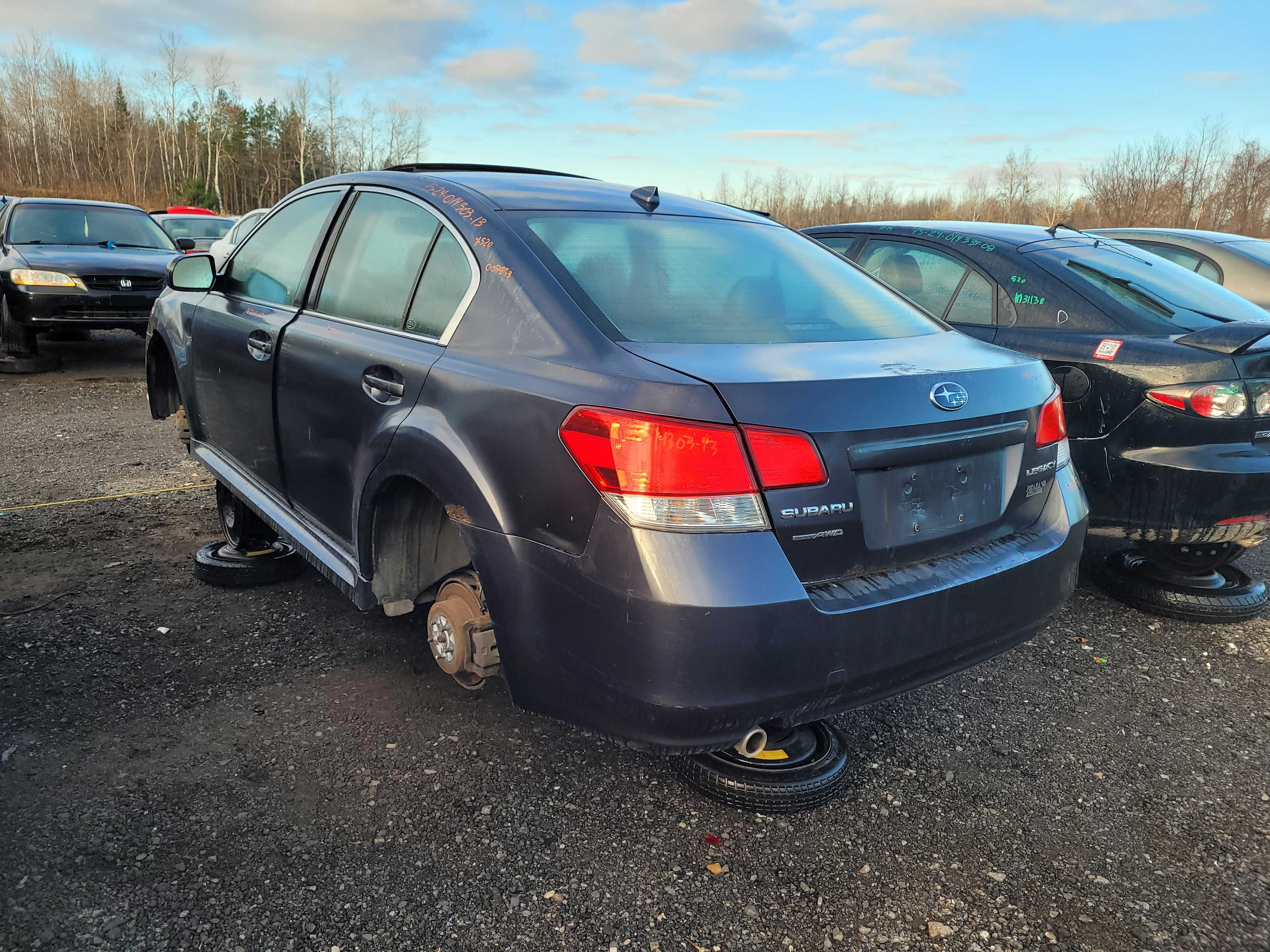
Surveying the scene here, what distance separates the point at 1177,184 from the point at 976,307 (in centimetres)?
4092

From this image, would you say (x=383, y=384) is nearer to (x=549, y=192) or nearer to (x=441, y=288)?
(x=441, y=288)

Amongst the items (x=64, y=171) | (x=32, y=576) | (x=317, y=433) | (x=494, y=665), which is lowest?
(x=32, y=576)

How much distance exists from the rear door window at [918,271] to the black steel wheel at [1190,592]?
1.33 meters

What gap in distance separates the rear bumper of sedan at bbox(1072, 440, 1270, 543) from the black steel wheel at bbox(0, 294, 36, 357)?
9798 mm

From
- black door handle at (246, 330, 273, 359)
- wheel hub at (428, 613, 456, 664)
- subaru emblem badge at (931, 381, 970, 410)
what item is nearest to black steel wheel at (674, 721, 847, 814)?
wheel hub at (428, 613, 456, 664)

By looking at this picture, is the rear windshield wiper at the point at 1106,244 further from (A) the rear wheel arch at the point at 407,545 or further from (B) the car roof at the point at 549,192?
(A) the rear wheel arch at the point at 407,545

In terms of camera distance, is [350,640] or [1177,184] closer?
[350,640]

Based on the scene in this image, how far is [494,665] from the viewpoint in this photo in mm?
2422

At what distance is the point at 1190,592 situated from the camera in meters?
3.80

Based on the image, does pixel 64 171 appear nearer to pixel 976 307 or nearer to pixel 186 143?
pixel 186 143

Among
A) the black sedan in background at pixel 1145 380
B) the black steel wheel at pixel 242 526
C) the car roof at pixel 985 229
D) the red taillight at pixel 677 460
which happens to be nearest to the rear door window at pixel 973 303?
the black sedan in background at pixel 1145 380

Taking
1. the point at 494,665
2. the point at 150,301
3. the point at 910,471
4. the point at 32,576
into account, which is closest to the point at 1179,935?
the point at 910,471

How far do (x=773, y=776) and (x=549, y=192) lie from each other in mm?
1867

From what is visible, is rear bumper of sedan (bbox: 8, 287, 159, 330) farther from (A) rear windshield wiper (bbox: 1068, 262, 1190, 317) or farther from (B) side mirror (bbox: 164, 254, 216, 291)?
(A) rear windshield wiper (bbox: 1068, 262, 1190, 317)
